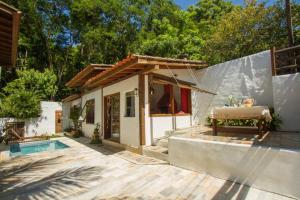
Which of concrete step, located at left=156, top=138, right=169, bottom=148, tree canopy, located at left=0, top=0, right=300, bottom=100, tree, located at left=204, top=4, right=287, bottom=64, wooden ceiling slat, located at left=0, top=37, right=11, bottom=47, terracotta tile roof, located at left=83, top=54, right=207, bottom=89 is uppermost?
tree canopy, located at left=0, top=0, right=300, bottom=100

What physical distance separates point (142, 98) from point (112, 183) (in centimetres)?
396

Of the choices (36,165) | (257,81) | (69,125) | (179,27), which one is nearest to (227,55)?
(257,81)

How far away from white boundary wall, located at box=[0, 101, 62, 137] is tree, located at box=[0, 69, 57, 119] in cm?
72

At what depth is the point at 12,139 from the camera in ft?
51.6

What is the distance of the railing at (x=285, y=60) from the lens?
8367mm

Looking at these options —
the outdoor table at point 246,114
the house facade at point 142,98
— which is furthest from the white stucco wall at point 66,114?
the outdoor table at point 246,114

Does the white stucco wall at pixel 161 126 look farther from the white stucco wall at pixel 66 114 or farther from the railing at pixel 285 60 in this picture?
the white stucco wall at pixel 66 114

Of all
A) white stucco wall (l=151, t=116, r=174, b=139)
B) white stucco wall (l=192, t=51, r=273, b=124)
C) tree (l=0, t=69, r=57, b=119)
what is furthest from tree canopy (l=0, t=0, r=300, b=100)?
white stucco wall (l=151, t=116, r=174, b=139)

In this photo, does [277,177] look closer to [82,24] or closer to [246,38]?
[246,38]

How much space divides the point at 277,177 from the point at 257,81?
5753mm

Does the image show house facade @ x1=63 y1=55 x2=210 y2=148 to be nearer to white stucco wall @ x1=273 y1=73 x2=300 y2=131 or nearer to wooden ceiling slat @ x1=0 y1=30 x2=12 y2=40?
white stucco wall @ x1=273 y1=73 x2=300 y2=131

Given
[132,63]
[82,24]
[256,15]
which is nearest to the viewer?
[132,63]

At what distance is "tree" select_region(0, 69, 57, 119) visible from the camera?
18312mm

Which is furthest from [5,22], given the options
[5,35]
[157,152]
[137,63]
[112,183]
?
[157,152]
